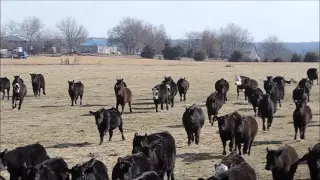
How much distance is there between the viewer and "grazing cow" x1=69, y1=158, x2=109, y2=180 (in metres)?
9.58

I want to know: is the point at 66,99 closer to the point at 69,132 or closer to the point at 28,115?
the point at 28,115

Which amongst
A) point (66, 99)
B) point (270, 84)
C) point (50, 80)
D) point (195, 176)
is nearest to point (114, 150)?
point (195, 176)

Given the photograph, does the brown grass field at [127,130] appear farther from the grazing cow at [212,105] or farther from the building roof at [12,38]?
the building roof at [12,38]

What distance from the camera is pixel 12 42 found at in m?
135

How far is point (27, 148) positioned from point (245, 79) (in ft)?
64.6

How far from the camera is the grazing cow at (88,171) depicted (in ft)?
31.4

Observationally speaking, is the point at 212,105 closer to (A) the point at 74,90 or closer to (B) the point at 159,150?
(B) the point at 159,150

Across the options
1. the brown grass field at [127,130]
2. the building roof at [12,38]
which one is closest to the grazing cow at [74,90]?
the brown grass field at [127,130]

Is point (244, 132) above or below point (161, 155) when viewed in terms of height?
above

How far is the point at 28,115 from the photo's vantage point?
22.9 metres

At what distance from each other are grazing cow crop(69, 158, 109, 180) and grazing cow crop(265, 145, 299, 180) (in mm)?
3694

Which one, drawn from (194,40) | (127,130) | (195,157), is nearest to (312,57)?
(194,40)

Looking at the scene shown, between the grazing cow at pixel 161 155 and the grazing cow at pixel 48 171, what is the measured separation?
1.84 metres

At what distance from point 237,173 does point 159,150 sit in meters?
2.68
